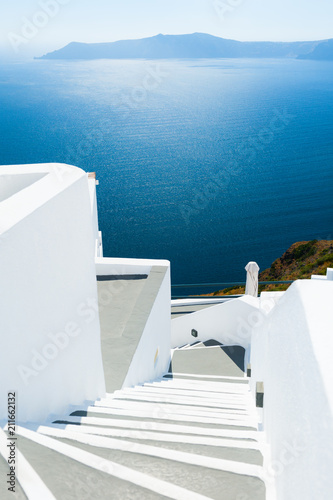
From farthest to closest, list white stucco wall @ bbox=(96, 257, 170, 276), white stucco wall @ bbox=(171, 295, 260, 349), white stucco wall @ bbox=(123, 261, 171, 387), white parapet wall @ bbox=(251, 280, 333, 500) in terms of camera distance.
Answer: white stucco wall @ bbox=(171, 295, 260, 349) < white stucco wall @ bbox=(96, 257, 170, 276) < white stucco wall @ bbox=(123, 261, 171, 387) < white parapet wall @ bbox=(251, 280, 333, 500)

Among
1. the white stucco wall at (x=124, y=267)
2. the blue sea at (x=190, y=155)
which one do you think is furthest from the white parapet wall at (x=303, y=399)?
the blue sea at (x=190, y=155)

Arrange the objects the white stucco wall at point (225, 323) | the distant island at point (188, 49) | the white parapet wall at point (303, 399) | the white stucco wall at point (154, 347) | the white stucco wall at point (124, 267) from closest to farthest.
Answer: the white parapet wall at point (303, 399), the white stucco wall at point (154, 347), the white stucco wall at point (124, 267), the white stucco wall at point (225, 323), the distant island at point (188, 49)

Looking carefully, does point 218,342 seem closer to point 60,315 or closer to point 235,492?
point 60,315

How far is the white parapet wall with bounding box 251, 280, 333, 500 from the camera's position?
1522 mm

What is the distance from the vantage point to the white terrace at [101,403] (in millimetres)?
1820

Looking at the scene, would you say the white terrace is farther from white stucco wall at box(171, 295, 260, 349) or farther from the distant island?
A: the distant island

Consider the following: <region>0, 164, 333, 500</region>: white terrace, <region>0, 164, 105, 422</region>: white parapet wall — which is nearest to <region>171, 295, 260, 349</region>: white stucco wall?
<region>0, 164, 333, 500</region>: white terrace

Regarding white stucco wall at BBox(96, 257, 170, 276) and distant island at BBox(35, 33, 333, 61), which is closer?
white stucco wall at BBox(96, 257, 170, 276)

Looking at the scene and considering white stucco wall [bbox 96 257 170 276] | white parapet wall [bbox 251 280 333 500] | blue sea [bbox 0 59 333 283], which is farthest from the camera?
blue sea [bbox 0 59 333 283]

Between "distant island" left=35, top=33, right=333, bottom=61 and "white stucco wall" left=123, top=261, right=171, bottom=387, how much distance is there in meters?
164

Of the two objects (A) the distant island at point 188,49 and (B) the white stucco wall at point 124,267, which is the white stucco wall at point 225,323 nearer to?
Answer: (B) the white stucco wall at point 124,267

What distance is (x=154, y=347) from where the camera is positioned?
278 inches

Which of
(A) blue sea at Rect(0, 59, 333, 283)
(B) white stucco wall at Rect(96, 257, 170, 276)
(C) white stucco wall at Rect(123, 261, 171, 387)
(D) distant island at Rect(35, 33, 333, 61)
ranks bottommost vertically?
(C) white stucco wall at Rect(123, 261, 171, 387)

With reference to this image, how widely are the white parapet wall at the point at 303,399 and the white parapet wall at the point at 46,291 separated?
1434mm
